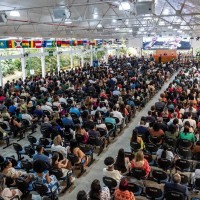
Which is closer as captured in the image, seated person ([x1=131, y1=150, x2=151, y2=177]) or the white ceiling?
seated person ([x1=131, y1=150, x2=151, y2=177])

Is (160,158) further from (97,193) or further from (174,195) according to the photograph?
(97,193)

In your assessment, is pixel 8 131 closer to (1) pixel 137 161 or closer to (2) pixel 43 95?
(2) pixel 43 95

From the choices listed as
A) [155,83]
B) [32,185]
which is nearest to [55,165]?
[32,185]

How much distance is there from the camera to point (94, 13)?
15.4 metres

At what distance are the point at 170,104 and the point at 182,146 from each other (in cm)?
420

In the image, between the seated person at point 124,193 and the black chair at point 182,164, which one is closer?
the seated person at point 124,193

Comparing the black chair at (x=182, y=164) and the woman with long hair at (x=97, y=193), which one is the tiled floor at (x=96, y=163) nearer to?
the woman with long hair at (x=97, y=193)

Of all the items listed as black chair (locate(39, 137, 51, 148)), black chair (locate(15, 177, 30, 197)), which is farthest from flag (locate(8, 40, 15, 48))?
black chair (locate(15, 177, 30, 197))

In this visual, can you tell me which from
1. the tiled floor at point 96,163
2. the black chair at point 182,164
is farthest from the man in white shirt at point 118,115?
the black chair at point 182,164

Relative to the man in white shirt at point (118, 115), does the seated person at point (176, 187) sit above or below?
below

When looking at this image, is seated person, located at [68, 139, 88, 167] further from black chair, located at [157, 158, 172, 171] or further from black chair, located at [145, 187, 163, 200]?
black chair, located at [145, 187, 163, 200]

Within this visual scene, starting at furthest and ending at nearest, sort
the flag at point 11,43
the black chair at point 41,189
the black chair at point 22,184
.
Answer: the flag at point 11,43 < the black chair at point 22,184 < the black chair at point 41,189

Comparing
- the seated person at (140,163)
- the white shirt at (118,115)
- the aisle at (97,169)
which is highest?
the white shirt at (118,115)

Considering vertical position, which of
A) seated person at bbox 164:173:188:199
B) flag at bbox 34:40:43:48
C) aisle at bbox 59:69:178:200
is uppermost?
flag at bbox 34:40:43:48
